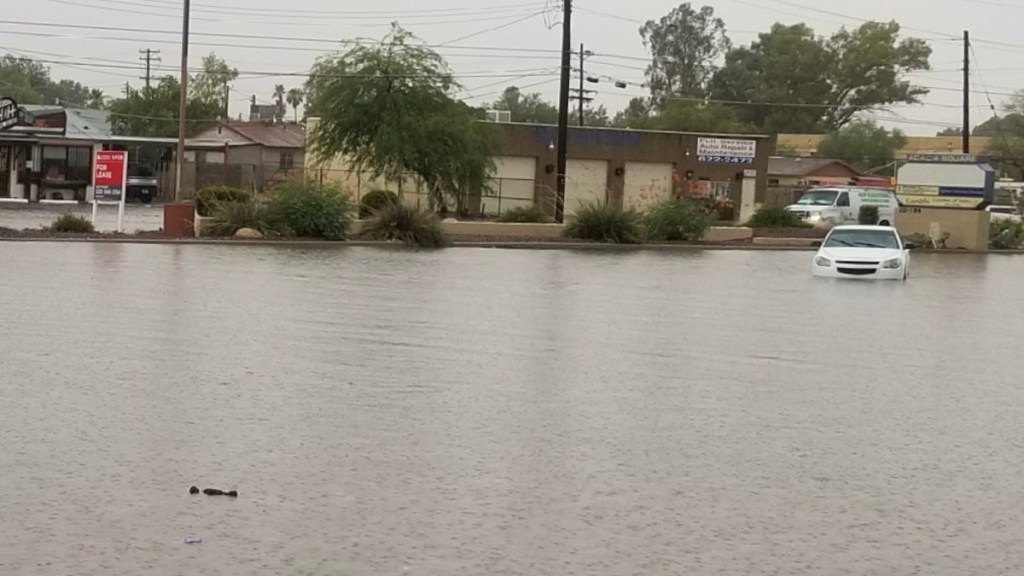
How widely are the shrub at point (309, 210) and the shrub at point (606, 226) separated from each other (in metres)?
8.96

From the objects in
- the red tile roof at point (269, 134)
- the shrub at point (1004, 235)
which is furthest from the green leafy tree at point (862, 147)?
the shrub at point (1004, 235)

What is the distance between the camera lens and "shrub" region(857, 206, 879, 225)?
5703 cm

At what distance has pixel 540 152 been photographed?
67438 mm

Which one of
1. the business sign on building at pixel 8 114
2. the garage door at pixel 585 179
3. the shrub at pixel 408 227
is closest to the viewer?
the shrub at pixel 408 227

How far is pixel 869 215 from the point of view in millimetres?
57094

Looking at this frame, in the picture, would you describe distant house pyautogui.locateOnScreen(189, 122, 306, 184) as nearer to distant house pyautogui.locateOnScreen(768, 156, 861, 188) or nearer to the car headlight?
distant house pyautogui.locateOnScreen(768, 156, 861, 188)

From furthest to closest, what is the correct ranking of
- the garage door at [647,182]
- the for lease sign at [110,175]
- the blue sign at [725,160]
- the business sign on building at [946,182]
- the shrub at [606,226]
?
the blue sign at [725,160]
the garage door at [647,182]
the business sign on building at [946,182]
the shrub at [606,226]
the for lease sign at [110,175]

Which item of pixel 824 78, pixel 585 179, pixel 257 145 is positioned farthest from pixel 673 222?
pixel 824 78

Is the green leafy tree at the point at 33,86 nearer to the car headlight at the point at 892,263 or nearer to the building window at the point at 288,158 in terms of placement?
the building window at the point at 288,158

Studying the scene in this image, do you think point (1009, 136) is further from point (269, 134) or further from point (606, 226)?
point (606, 226)

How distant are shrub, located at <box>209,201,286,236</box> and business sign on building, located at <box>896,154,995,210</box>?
2633cm

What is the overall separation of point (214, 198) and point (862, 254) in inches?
706

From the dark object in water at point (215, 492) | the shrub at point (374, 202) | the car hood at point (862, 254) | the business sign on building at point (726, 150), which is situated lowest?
the dark object in water at point (215, 492)

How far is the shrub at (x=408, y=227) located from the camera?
4072cm
